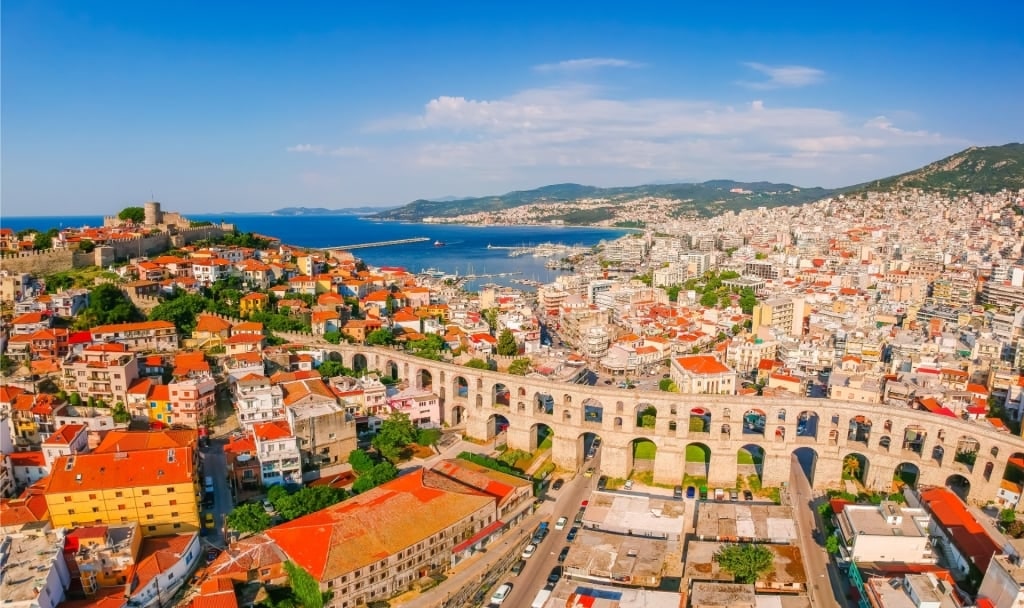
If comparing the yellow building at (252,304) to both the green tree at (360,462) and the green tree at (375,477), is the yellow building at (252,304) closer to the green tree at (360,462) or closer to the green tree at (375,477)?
the green tree at (360,462)

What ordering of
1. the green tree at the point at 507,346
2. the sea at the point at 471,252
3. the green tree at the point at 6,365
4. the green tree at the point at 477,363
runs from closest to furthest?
the green tree at the point at 6,365 < the green tree at the point at 477,363 < the green tree at the point at 507,346 < the sea at the point at 471,252

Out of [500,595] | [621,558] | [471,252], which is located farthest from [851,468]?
[471,252]

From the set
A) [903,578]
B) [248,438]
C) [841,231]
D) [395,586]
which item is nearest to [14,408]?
[248,438]

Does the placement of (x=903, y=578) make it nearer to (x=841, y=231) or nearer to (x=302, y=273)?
(x=302, y=273)

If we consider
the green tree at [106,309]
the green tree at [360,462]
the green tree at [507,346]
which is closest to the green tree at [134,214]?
the green tree at [106,309]

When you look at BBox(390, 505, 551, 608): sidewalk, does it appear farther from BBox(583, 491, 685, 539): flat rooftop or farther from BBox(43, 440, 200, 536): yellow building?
BBox(43, 440, 200, 536): yellow building

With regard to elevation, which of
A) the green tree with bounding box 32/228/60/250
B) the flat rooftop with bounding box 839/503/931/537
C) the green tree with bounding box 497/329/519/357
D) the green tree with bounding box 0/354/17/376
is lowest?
the flat rooftop with bounding box 839/503/931/537

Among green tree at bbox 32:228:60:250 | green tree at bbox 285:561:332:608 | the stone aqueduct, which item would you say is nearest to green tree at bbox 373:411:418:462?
the stone aqueduct
